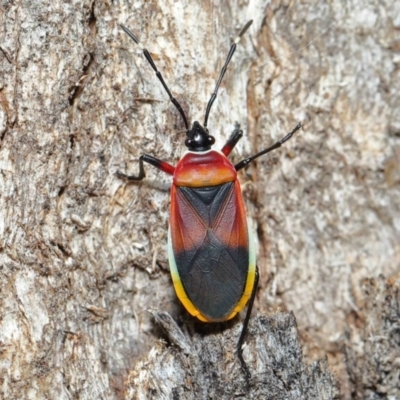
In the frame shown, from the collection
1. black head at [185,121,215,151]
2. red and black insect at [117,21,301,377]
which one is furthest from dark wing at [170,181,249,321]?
black head at [185,121,215,151]

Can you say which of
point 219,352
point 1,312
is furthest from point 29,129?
point 219,352

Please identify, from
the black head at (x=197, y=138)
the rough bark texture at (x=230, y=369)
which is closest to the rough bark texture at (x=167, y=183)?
the rough bark texture at (x=230, y=369)

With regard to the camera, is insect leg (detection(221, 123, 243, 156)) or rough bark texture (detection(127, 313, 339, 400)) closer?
rough bark texture (detection(127, 313, 339, 400))

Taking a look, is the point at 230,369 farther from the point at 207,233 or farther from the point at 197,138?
the point at 197,138

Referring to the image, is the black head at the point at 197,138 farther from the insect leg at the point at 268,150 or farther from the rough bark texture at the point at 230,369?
the rough bark texture at the point at 230,369

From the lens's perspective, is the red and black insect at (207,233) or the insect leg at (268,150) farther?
the insect leg at (268,150)

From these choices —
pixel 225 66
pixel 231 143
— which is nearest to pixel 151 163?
pixel 231 143

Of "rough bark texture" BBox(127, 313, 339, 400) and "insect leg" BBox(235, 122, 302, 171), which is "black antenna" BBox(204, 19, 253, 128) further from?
"rough bark texture" BBox(127, 313, 339, 400)
